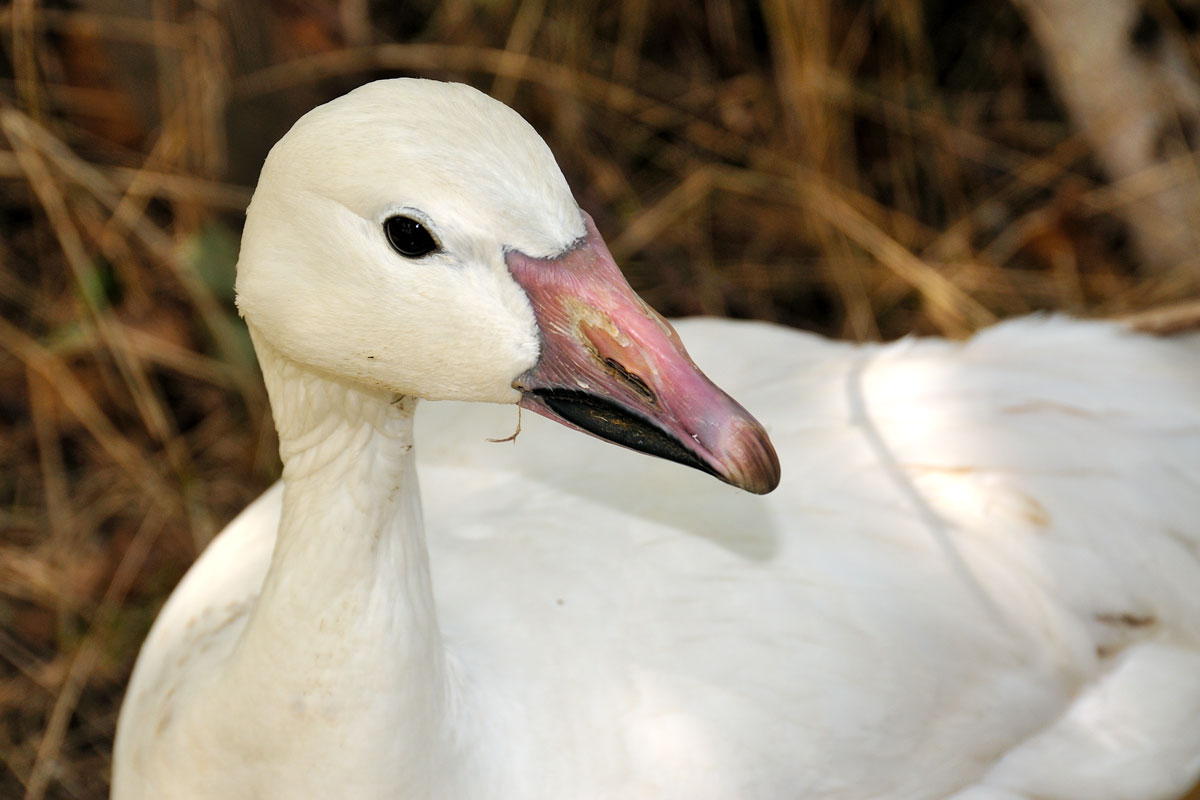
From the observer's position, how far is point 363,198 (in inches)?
44.8

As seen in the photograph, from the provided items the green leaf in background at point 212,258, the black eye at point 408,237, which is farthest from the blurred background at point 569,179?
the black eye at point 408,237

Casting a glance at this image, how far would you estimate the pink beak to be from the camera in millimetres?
1159

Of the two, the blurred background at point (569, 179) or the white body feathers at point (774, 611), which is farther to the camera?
the blurred background at point (569, 179)

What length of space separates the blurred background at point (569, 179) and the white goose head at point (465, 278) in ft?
4.70

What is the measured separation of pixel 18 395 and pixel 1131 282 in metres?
3.02

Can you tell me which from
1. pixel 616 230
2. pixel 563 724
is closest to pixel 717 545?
pixel 563 724

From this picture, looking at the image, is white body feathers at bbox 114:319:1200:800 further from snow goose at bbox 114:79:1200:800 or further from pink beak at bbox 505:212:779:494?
pink beak at bbox 505:212:779:494

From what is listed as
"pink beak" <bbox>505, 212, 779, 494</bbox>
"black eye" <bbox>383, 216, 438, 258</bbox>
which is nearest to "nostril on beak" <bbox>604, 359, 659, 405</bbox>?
"pink beak" <bbox>505, 212, 779, 494</bbox>

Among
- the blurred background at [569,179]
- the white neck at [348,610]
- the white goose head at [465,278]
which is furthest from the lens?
the blurred background at [569,179]

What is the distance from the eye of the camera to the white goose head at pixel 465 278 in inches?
44.8

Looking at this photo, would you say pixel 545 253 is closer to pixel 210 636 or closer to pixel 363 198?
pixel 363 198

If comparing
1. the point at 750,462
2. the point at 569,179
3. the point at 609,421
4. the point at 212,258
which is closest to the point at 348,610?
the point at 609,421

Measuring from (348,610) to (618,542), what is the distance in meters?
0.49

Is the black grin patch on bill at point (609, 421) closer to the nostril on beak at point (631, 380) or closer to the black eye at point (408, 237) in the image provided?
the nostril on beak at point (631, 380)
